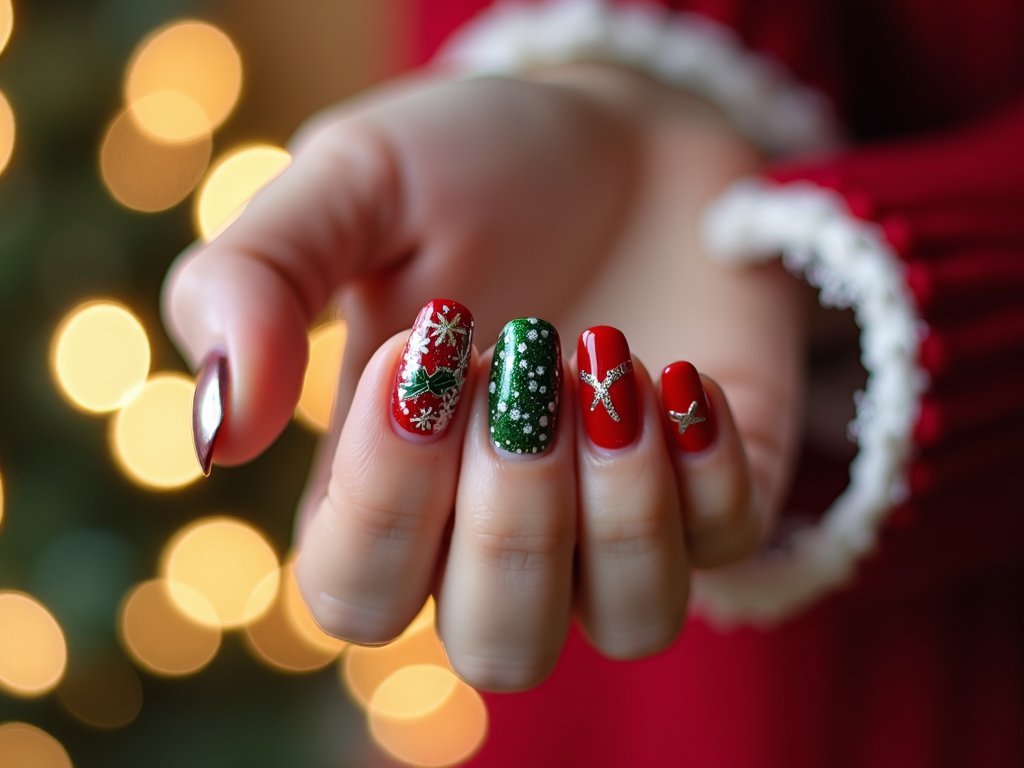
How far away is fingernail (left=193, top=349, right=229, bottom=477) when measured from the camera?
20 cm

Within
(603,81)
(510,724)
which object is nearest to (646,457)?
(603,81)

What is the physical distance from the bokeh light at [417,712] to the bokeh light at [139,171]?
0.50 meters

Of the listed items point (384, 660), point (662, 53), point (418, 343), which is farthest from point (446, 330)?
point (384, 660)

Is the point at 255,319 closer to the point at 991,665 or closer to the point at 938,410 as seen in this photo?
the point at 938,410

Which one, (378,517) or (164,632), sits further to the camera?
(164,632)

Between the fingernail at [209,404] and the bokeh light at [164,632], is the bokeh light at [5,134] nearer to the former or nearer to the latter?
the bokeh light at [164,632]

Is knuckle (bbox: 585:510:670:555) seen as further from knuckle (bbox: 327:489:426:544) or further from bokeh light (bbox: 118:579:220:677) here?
bokeh light (bbox: 118:579:220:677)

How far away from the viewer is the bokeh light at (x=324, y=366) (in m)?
0.27

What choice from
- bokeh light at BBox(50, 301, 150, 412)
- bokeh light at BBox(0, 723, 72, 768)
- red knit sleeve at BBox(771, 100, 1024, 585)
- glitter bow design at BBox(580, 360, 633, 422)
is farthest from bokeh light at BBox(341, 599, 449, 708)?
glitter bow design at BBox(580, 360, 633, 422)

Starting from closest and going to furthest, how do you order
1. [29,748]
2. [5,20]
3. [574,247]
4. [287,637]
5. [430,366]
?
[430,366] < [574,247] < [5,20] < [29,748] < [287,637]

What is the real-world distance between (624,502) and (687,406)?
1.1 inches

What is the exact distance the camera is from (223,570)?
74 cm

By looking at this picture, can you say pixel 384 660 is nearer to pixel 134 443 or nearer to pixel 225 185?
pixel 134 443

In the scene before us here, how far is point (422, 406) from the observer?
19 cm
